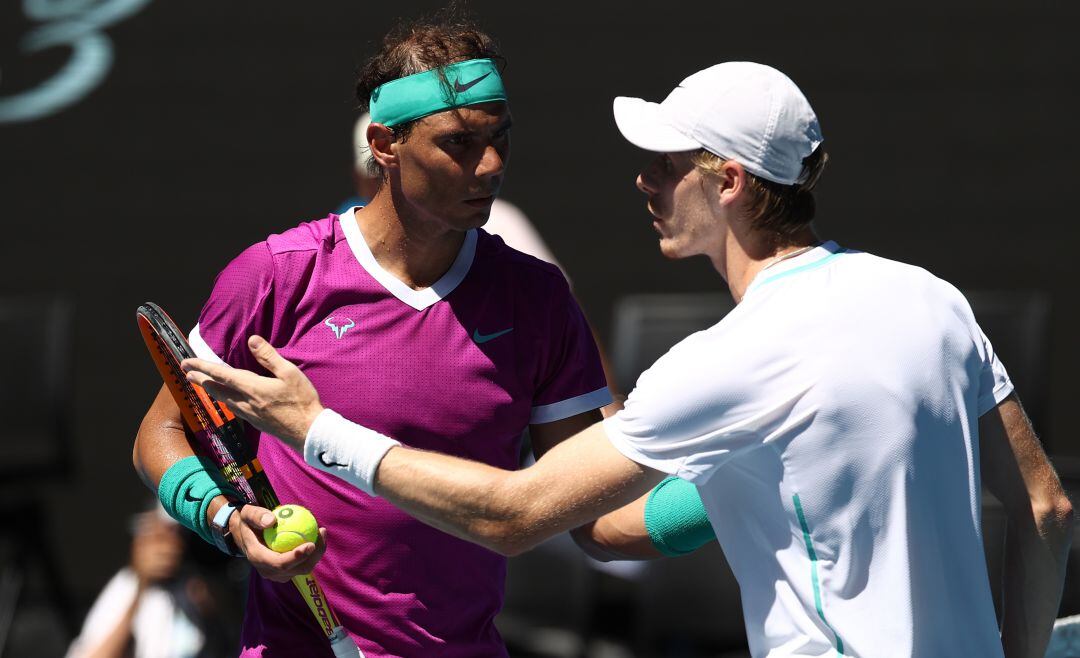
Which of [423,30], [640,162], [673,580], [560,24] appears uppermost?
[423,30]

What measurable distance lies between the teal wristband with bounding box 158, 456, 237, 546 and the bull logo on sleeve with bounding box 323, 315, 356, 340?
0.33 meters

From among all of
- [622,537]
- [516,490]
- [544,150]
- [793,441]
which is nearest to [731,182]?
[793,441]

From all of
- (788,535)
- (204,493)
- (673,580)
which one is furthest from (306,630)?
(673,580)

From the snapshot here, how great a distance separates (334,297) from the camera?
9.33 ft

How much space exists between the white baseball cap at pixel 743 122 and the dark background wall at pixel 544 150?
3795mm

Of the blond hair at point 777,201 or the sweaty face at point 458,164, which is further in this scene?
the sweaty face at point 458,164

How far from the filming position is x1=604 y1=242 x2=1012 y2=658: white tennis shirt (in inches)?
89.0

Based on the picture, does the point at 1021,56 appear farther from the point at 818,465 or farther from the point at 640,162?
the point at 818,465

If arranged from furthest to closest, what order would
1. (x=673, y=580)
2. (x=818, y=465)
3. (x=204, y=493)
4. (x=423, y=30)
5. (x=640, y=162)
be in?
1. (x=640, y=162)
2. (x=673, y=580)
3. (x=423, y=30)
4. (x=204, y=493)
5. (x=818, y=465)

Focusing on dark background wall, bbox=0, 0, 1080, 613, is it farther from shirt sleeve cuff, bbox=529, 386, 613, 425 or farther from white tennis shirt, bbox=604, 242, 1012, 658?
white tennis shirt, bbox=604, 242, 1012, 658

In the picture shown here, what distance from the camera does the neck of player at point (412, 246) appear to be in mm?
2896

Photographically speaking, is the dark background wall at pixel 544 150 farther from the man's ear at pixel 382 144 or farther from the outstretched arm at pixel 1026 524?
the outstretched arm at pixel 1026 524

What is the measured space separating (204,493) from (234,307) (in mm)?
324

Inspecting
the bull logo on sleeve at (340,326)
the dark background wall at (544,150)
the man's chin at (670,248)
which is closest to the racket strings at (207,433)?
the bull logo on sleeve at (340,326)
